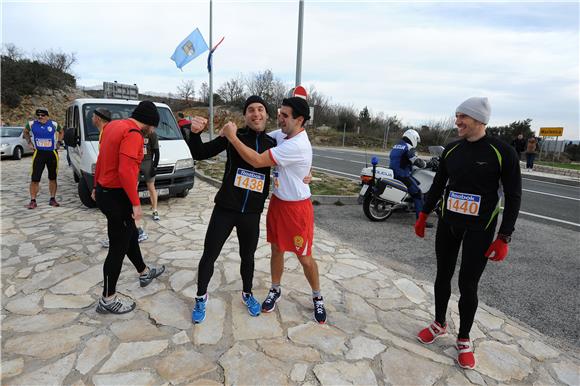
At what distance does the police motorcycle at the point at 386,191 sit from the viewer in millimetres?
6441

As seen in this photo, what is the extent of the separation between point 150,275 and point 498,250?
3.34 m

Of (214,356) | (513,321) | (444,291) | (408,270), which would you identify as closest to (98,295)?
(214,356)

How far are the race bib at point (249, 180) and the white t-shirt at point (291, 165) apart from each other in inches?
5.4

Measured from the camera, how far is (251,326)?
9.75 ft

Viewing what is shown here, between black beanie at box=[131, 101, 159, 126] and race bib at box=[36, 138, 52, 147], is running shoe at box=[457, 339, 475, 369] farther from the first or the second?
race bib at box=[36, 138, 52, 147]

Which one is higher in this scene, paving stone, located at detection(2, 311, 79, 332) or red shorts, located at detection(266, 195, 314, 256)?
red shorts, located at detection(266, 195, 314, 256)

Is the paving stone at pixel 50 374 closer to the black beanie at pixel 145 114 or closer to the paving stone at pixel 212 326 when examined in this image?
the paving stone at pixel 212 326

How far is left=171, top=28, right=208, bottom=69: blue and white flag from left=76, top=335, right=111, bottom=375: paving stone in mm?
14088

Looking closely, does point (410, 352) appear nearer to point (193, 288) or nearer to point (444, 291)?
point (444, 291)

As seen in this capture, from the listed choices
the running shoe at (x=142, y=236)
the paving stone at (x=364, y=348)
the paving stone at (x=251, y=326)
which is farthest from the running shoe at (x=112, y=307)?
the paving stone at (x=364, y=348)

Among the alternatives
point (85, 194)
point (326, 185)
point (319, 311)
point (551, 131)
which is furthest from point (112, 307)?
point (551, 131)

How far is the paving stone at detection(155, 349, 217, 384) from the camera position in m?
2.35

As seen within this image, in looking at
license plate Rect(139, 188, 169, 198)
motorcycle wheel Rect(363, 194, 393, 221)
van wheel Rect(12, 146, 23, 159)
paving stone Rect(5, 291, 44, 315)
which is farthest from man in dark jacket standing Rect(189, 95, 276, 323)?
van wheel Rect(12, 146, 23, 159)

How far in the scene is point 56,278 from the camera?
3.73 metres
